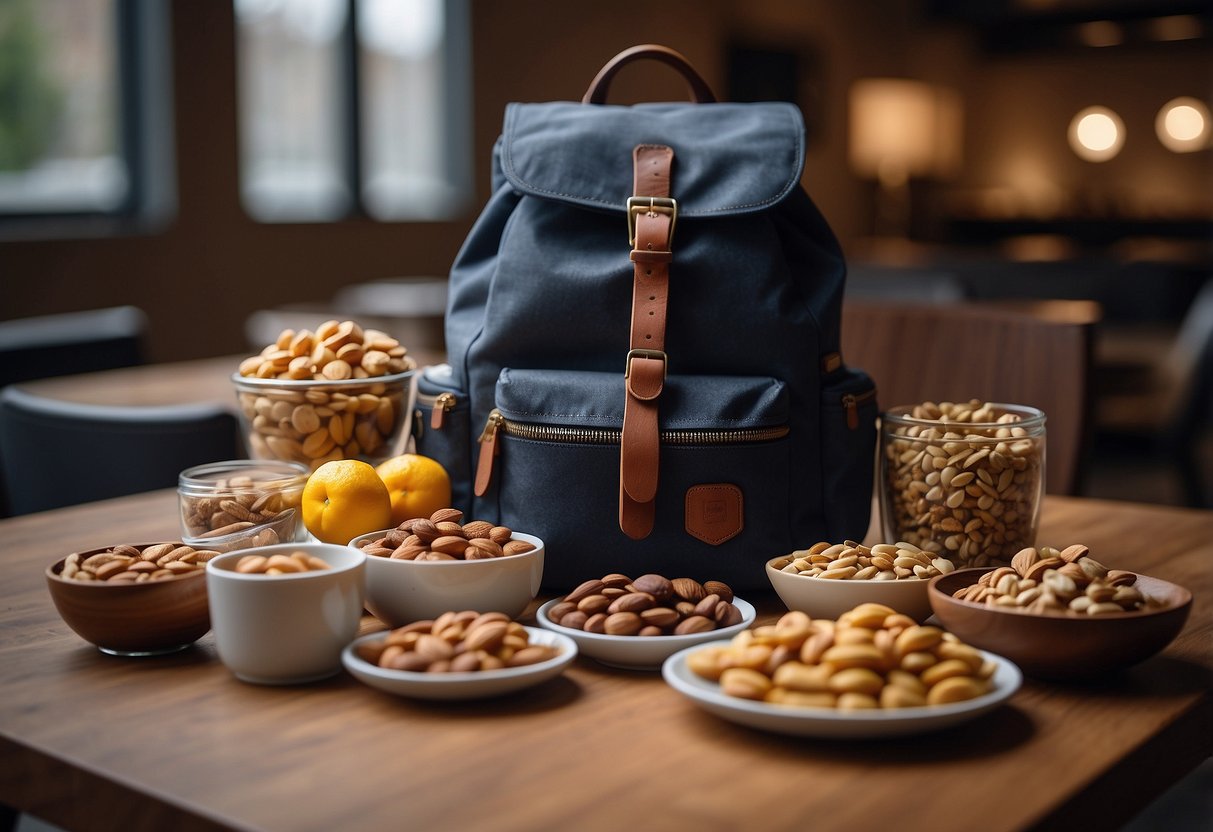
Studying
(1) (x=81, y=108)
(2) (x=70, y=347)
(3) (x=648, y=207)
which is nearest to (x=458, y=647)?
(3) (x=648, y=207)

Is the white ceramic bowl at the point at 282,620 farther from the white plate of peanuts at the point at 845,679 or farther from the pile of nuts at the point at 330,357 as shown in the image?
the pile of nuts at the point at 330,357

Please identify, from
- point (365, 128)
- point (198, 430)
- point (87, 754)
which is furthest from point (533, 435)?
point (365, 128)

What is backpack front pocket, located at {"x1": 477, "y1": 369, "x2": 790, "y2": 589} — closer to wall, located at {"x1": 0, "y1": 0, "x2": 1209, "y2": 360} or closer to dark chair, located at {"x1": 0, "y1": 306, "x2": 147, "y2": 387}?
dark chair, located at {"x1": 0, "y1": 306, "x2": 147, "y2": 387}

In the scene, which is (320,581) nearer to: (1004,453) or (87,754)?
(87,754)

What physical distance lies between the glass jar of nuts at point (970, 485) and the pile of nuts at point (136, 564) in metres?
0.57

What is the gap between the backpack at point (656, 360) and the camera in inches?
41.5

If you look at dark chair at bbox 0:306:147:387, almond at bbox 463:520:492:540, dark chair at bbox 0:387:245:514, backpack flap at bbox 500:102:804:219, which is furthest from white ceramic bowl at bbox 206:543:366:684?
dark chair at bbox 0:306:147:387

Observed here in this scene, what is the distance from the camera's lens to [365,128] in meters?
5.90

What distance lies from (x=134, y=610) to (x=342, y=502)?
0.19 meters

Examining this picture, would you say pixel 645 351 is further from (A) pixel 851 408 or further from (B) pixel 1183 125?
(B) pixel 1183 125

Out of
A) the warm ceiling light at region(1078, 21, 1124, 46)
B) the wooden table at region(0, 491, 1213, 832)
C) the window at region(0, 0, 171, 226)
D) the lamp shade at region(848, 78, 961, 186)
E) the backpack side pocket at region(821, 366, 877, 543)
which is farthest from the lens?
the warm ceiling light at region(1078, 21, 1124, 46)

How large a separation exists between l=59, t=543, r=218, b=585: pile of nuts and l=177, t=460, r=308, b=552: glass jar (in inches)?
1.1

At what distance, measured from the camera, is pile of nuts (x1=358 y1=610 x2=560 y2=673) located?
0.78 meters

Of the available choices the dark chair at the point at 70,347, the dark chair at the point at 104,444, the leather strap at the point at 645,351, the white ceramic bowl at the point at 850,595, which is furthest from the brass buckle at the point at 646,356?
the dark chair at the point at 70,347
